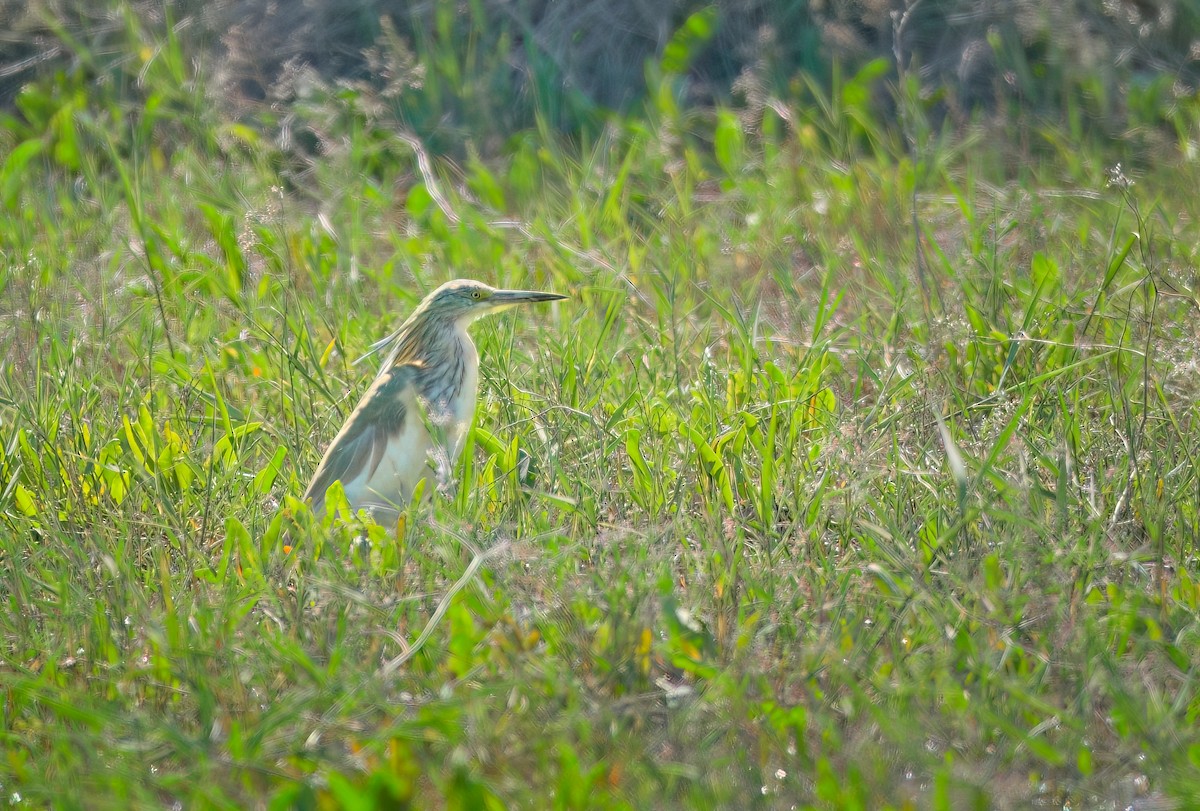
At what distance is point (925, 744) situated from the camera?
2.29 metres

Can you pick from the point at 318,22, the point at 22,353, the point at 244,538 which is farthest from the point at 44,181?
the point at 244,538

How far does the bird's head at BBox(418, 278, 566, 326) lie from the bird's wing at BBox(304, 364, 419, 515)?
38cm

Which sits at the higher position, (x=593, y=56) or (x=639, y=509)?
(x=593, y=56)

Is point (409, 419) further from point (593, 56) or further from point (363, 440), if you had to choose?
point (593, 56)

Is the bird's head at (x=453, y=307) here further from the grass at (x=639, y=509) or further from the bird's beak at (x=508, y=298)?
the grass at (x=639, y=509)

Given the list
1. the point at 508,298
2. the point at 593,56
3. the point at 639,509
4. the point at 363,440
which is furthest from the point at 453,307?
the point at 593,56

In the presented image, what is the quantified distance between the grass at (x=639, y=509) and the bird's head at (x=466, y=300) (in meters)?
0.14

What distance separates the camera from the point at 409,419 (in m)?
3.40

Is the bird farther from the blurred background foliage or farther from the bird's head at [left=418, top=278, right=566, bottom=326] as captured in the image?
the blurred background foliage

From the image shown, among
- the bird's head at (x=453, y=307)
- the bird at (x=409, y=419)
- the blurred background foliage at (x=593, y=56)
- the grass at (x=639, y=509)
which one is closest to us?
the grass at (x=639, y=509)

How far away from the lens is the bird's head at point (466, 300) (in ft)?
12.2

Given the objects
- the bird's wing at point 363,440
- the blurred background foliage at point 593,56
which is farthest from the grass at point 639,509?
the blurred background foliage at point 593,56

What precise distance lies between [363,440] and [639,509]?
747 mm

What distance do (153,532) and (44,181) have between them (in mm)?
2938
